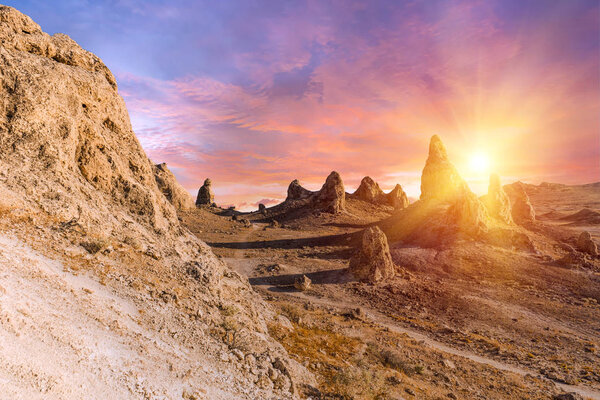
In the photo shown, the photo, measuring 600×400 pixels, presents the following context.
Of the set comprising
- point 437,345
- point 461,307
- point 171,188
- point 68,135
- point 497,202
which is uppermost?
point 171,188

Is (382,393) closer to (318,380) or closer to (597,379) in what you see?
(318,380)

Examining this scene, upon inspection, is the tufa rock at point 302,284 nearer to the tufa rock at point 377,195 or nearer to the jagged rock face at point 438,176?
the jagged rock face at point 438,176

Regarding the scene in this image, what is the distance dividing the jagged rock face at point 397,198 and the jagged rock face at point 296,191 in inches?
953

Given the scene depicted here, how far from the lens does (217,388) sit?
24.9ft

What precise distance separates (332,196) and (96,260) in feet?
222

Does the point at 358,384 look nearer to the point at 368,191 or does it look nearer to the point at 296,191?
the point at 296,191

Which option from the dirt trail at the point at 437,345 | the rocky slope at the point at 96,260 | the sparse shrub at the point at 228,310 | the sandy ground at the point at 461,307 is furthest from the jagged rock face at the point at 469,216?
the sparse shrub at the point at 228,310

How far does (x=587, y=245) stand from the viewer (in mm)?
38062

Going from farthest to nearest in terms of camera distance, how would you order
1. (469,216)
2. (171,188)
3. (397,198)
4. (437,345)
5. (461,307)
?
(397,198) → (171,188) → (469,216) → (461,307) → (437,345)

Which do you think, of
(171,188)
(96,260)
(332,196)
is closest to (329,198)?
(332,196)

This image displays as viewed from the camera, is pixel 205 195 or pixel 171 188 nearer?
pixel 171 188

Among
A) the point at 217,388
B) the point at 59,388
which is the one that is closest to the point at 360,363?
the point at 217,388

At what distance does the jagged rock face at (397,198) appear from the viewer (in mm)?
86775

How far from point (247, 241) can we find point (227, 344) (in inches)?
1815
